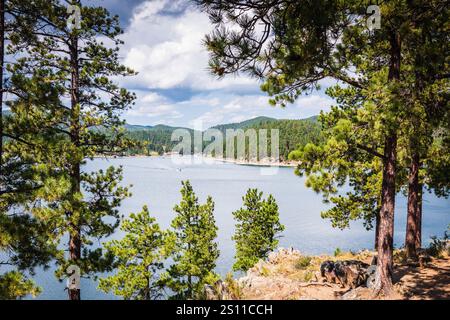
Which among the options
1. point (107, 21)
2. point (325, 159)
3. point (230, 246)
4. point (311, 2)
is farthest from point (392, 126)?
point (230, 246)

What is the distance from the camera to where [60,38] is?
11.1 meters

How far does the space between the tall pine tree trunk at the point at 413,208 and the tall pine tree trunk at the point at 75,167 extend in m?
11.7

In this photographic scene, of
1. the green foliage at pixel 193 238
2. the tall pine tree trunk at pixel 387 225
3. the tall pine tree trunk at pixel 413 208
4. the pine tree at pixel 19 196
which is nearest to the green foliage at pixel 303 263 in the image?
the tall pine tree trunk at pixel 413 208

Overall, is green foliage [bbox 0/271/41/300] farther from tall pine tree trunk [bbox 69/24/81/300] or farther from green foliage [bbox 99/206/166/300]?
green foliage [bbox 99/206/166/300]

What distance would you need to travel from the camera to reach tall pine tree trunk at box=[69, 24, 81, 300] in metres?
10.2

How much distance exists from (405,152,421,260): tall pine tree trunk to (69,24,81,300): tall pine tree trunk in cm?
1172

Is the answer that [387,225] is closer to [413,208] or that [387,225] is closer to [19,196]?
[413,208]

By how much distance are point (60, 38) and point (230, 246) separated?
110ft

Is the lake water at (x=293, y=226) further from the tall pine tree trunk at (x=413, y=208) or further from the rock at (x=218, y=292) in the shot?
the rock at (x=218, y=292)

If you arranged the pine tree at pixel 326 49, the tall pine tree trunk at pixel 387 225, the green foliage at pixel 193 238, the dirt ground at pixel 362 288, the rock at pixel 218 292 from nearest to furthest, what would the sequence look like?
the pine tree at pixel 326 49 < the tall pine tree trunk at pixel 387 225 < the dirt ground at pixel 362 288 < the rock at pixel 218 292 < the green foliage at pixel 193 238

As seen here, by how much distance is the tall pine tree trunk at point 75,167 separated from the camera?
404 inches

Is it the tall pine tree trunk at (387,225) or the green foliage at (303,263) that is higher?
the tall pine tree trunk at (387,225)

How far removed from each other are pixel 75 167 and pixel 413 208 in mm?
12357
